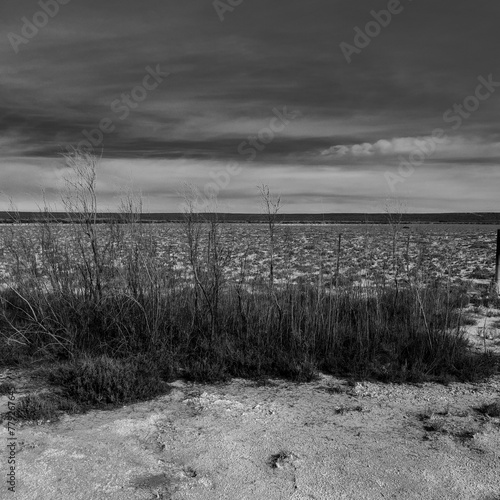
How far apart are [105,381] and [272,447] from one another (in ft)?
6.58

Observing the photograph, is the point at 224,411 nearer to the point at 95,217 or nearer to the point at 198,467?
the point at 198,467

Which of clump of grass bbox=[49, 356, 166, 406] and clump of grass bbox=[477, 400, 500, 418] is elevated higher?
clump of grass bbox=[49, 356, 166, 406]

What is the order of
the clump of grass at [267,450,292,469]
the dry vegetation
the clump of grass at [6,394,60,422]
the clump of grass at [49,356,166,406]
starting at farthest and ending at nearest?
the dry vegetation < the clump of grass at [49,356,166,406] < the clump of grass at [6,394,60,422] < the clump of grass at [267,450,292,469]

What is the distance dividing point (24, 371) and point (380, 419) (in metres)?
4.15

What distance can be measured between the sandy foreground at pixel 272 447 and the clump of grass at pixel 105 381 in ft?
0.60

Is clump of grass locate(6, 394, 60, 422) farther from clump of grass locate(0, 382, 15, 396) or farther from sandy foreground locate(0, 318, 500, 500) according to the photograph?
clump of grass locate(0, 382, 15, 396)

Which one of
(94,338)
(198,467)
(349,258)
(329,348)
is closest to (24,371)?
(94,338)

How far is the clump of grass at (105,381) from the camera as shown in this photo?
4.96 meters

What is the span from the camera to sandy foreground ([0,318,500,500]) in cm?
344

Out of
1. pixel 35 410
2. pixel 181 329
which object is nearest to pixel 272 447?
pixel 35 410

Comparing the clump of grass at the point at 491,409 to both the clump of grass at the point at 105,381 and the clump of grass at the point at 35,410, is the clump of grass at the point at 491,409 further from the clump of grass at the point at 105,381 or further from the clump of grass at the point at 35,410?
the clump of grass at the point at 35,410

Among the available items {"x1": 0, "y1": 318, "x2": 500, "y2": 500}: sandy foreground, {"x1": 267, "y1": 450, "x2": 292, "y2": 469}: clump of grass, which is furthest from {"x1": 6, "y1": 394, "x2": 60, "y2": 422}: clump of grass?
{"x1": 267, "y1": 450, "x2": 292, "y2": 469}: clump of grass

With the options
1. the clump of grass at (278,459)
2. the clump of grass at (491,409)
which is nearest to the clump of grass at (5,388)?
the clump of grass at (278,459)

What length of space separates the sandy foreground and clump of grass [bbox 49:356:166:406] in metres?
0.18
